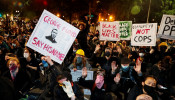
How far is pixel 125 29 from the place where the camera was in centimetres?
771

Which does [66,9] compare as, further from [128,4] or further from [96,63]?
[96,63]

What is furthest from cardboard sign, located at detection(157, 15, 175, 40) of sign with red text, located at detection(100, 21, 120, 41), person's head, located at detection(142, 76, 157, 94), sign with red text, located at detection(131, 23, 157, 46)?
person's head, located at detection(142, 76, 157, 94)

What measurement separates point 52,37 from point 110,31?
4.08m

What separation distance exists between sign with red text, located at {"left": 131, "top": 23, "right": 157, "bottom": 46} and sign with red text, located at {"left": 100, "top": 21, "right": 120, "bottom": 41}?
0.75 metres

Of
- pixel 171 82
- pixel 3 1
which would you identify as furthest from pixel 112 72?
pixel 3 1

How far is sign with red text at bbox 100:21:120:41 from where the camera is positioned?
7293mm

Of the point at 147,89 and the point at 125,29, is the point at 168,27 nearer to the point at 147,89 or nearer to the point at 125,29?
the point at 125,29

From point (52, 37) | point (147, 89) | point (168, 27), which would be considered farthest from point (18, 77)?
point (168, 27)

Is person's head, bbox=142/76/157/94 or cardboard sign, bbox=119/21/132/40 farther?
cardboard sign, bbox=119/21/132/40

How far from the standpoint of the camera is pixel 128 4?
24.2 meters

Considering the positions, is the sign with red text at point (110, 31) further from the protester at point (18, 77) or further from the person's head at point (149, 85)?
the protester at point (18, 77)

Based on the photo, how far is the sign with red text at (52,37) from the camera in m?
3.76

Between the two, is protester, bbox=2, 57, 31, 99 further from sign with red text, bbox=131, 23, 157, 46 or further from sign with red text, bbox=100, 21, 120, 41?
sign with red text, bbox=131, 23, 157, 46

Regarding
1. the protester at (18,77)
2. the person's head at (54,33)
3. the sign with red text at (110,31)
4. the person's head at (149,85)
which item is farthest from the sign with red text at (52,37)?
the sign with red text at (110,31)
